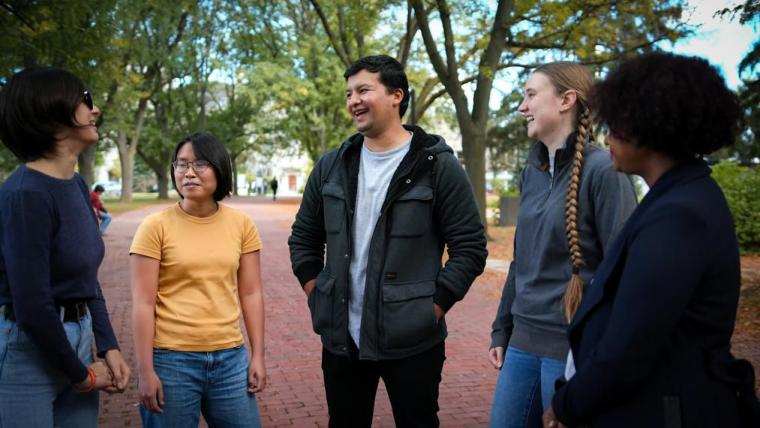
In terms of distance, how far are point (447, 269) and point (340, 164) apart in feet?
2.26

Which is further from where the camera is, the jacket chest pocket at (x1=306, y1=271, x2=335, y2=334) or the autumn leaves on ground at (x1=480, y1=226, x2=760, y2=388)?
the autumn leaves on ground at (x1=480, y1=226, x2=760, y2=388)

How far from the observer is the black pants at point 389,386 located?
2.76m

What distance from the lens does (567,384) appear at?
1717mm

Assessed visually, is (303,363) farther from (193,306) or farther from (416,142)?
(416,142)

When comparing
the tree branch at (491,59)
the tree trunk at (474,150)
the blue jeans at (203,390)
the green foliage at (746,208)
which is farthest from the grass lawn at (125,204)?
the blue jeans at (203,390)

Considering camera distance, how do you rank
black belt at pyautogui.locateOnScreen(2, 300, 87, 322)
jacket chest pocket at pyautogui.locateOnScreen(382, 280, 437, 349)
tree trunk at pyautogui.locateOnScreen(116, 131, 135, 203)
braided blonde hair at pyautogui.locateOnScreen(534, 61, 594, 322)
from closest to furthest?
black belt at pyautogui.locateOnScreen(2, 300, 87, 322)
braided blonde hair at pyautogui.locateOnScreen(534, 61, 594, 322)
jacket chest pocket at pyautogui.locateOnScreen(382, 280, 437, 349)
tree trunk at pyautogui.locateOnScreen(116, 131, 135, 203)

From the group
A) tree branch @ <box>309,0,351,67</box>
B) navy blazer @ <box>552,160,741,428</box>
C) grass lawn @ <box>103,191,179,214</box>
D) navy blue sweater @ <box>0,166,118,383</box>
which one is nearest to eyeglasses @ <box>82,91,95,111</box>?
navy blue sweater @ <box>0,166,118,383</box>

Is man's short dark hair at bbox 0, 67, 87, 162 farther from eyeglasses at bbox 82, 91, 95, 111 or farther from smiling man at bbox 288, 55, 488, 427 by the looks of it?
smiling man at bbox 288, 55, 488, 427

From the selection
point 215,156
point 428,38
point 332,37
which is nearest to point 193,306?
point 215,156

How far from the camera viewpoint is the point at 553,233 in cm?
251

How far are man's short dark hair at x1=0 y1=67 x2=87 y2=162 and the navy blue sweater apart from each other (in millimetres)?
90

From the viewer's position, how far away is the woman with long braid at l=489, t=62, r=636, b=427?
2.42m

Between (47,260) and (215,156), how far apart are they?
847 millimetres

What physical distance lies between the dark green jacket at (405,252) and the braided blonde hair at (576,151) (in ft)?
1.72
